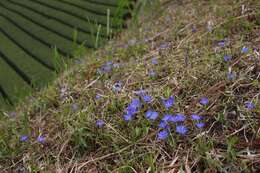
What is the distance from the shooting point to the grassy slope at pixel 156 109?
141 cm

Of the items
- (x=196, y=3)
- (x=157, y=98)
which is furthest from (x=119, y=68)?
(x=196, y=3)

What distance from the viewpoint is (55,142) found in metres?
1.75

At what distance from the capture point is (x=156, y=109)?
1648 millimetres

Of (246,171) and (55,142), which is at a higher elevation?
(246,171)

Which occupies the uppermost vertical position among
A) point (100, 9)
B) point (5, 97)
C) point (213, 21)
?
point (213, 21)

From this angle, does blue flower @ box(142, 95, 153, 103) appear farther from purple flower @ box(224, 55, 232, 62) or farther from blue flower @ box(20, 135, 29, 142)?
blue flower @ box(20, 135, 29, 142)

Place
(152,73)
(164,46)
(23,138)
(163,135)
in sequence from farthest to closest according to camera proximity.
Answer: (164,46), (152,73), (23,138), (163,135)

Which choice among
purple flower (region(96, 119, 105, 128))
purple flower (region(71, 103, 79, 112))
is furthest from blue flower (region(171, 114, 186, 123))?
purple flower (region(71, 103, 79, 112))

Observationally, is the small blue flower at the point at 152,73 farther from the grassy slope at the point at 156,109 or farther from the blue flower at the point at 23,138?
the blue flower at the point at 23,138

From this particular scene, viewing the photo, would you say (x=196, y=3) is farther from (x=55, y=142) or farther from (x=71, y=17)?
(x=55, y=142)

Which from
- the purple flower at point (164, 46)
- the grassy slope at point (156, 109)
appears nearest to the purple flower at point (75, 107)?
the grassy slope at point (156, 109)

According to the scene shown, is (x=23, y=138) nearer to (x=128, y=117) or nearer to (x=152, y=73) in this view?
(x=128, y=117)

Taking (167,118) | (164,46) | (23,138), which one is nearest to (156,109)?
(167,118)

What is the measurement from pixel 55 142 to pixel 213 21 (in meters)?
1.16
